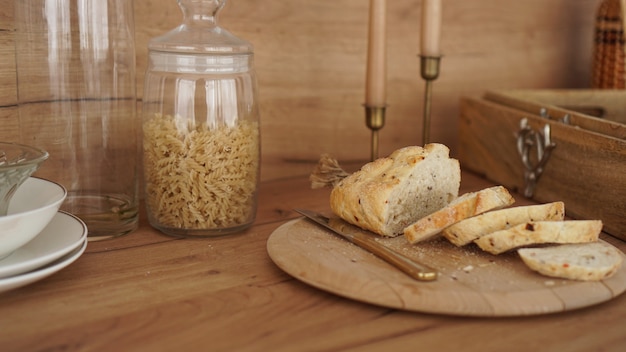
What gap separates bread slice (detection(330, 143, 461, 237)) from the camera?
3.62 feet

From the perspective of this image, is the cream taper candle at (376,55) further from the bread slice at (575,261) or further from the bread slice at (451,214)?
the bread slice at (575,261)

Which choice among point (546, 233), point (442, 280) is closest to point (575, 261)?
point (546, 233)

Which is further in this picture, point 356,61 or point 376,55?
point 356,61

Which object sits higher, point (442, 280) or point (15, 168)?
point (15, 168)

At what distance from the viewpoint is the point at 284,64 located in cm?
151

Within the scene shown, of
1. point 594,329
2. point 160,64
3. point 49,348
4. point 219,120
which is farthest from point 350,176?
point 49,348

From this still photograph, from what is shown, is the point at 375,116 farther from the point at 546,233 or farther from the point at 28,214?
the point at 28,214

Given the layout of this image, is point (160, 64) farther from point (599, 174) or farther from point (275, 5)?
point (599, 174)

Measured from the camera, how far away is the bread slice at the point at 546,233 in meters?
1.00

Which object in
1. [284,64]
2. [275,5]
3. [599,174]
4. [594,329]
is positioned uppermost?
[275,5]

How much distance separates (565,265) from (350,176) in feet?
1.21

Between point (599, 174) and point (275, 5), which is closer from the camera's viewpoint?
point (599, 174)

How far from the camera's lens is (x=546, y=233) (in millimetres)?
1000

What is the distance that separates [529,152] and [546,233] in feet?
1.57
